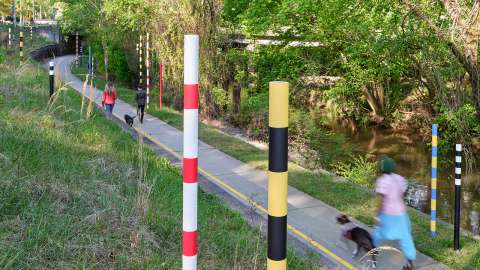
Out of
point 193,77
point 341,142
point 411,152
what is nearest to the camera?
point 193,77

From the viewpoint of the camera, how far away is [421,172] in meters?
13.4

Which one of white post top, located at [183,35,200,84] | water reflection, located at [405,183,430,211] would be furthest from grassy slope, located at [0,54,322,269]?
water reflection, located at [405,183,430,211]

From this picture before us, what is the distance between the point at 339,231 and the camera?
23.7 ft

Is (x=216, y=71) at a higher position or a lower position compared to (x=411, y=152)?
higher

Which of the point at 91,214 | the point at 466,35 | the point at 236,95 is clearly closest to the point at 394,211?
the point at 91,214

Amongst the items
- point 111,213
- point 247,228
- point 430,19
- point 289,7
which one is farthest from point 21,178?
point 289,7

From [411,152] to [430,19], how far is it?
17.9 ft

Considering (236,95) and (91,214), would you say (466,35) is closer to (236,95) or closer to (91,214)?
(91,214)

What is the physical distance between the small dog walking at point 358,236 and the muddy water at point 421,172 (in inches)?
135

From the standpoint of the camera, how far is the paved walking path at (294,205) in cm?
633

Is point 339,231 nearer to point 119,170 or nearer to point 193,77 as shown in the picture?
point 119,170

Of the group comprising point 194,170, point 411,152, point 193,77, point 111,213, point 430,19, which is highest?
point 430,19

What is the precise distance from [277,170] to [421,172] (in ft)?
38.7

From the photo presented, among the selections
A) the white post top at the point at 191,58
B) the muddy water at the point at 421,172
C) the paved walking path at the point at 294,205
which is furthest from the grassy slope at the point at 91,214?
the muddy water at the point at 421,172
